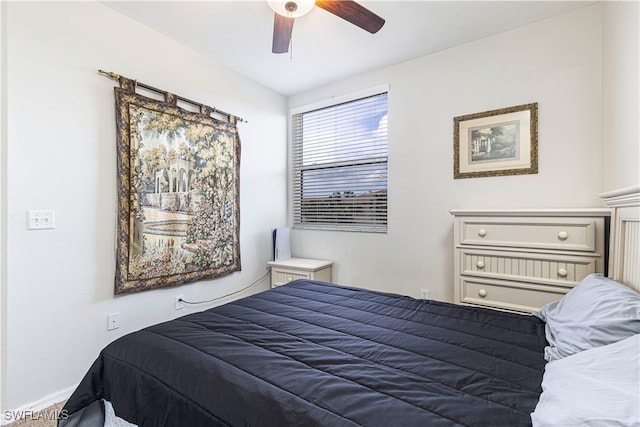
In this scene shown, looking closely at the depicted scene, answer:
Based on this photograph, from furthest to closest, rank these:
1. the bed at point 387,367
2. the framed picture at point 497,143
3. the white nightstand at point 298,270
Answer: the white nightstand at point 298,270, the framed picture at point 497,143, the bed at point 387,367

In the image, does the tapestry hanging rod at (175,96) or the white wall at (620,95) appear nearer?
the white wall at (620,95)

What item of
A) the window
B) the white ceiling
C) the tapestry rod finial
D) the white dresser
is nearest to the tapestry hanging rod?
the tapestry rod finial

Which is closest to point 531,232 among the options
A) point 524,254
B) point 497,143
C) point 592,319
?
point 524,254

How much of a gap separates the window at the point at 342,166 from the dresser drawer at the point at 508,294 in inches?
40.4

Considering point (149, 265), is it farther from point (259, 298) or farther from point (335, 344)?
point (335, 344)

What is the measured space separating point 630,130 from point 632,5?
659mm

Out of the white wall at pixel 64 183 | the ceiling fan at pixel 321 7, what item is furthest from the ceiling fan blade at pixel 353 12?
the white wall at pixel 64 183

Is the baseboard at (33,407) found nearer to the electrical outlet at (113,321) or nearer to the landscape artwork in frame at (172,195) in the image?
the electrical outlet at (113,321)

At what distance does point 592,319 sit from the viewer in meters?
1.04

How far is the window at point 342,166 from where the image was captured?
10.1 ft

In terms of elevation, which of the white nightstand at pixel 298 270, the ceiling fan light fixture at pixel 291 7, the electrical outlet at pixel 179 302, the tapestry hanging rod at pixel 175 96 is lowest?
the electrical outlet at pixel 179 302

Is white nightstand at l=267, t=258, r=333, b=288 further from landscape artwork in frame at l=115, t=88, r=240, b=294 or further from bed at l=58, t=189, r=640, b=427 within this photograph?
bed at l=58, t=189, r=640, b=427

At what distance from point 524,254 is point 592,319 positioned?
40.9 inches

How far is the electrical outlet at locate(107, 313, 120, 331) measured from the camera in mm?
2105
